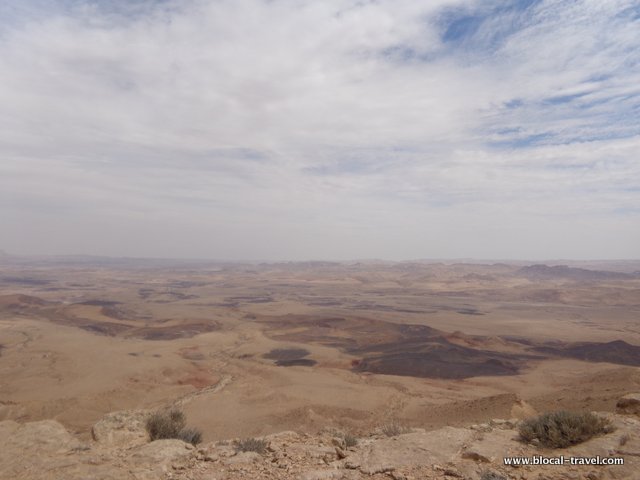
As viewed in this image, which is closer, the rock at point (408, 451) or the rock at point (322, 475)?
the rock at point (322, 475)

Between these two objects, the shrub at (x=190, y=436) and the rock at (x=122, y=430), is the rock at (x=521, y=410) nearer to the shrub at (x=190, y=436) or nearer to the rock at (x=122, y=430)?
the shrub at (x=190, y=436)

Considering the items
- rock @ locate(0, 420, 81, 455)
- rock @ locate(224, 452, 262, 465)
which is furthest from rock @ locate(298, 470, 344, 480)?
rock @ locate(0, 420, 81, 455)

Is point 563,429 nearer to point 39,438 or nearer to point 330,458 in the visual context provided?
point 330,458

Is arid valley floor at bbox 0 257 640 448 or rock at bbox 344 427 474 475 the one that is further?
arid valley floor at bbox 0 257 640 448

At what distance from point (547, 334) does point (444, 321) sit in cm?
1290

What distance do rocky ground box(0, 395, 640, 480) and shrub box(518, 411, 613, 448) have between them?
20 centimetres

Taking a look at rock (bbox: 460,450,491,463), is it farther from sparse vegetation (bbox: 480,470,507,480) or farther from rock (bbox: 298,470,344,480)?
rock (bbox: 298,470,344,480)

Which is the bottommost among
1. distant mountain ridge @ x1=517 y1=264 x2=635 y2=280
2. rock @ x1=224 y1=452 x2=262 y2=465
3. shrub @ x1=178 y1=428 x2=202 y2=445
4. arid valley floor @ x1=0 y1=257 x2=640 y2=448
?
arid valley floor @ x1=0 y1=257 x2=640 y2=448

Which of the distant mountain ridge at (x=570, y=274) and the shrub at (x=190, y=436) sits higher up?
the shrub at (x=190, y=436)

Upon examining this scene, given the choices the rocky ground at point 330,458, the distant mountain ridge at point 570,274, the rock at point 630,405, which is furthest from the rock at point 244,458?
the distant mountain ridge at point 570,274

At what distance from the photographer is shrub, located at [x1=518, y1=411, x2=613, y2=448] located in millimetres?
7188

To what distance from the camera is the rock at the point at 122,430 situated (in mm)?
9469

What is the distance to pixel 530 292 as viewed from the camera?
3506 inches

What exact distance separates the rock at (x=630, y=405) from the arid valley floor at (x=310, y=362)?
4302mm
